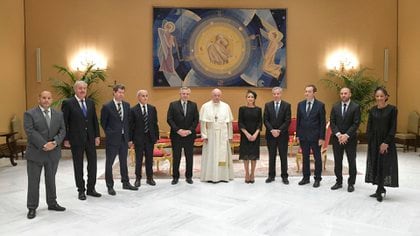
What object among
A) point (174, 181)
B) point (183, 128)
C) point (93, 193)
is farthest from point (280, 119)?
point (93, 193)

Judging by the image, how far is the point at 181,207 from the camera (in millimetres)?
5477

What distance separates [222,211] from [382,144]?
2376 millimetres

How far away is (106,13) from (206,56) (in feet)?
9.35

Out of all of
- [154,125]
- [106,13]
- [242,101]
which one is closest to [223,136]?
[154,125]

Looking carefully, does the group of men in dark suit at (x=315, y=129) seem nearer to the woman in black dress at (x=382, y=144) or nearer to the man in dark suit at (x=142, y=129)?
the woman in black dress at (x=382, y=144)

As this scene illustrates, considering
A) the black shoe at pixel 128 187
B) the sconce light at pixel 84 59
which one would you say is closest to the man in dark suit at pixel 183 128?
the black shoe at pixel 128 187

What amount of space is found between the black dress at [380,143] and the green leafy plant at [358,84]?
498 centimetres

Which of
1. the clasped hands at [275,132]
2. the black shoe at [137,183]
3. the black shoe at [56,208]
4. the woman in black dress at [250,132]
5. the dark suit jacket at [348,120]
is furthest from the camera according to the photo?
the woman in black dress at [250,132]

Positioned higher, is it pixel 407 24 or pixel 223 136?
pixel 407 24

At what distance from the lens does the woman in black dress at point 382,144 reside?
18.4 ft

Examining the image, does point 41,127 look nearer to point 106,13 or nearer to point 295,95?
point 106,13

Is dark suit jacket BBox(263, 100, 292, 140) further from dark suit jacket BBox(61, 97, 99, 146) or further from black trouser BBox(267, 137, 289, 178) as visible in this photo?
dark suit jacket BBox(61, 97, 99, 146)

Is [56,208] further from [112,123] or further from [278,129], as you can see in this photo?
[278,129]

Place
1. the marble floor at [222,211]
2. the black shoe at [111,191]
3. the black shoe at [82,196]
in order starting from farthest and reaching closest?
1. the black shoe at [111,191]
2. the black shoe at [82,196]
3. the marble floor at [222,211]
